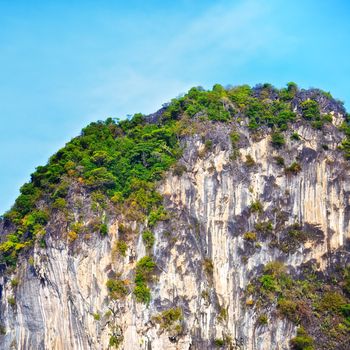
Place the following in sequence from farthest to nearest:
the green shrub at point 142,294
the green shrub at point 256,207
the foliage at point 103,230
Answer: the green shrub at point 256,207 → the foliage at point 103,230 → the green shrub at point 142,294

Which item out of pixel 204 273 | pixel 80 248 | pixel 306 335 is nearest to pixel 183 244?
pixel 204 273

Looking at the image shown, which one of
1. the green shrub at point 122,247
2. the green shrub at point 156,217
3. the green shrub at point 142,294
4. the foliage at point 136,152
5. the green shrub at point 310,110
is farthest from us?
the green shrub at point 310,110

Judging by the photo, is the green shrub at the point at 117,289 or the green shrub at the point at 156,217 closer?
the green shrub at the point at 117,289

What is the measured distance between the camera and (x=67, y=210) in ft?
109

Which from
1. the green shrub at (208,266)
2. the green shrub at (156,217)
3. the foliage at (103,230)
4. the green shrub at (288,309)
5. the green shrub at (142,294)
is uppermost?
the green shrub at (156,217)

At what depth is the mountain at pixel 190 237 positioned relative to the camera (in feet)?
104

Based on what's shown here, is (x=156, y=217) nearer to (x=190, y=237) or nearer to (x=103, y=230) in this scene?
(x=190, y=237)

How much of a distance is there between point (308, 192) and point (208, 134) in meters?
5.85

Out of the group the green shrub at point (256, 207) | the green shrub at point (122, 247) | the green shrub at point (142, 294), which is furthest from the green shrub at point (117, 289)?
the green shrub at point (256, 207)

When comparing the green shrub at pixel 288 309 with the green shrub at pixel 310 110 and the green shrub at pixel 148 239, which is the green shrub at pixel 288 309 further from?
the green shrub at pixel 310 110

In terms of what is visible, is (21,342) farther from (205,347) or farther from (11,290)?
(205,347)

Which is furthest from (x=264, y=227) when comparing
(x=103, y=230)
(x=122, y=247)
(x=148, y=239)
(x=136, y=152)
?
(x=103, y=230)

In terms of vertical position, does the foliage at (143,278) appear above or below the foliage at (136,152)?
below

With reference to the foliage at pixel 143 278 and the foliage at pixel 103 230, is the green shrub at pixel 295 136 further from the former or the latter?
the foliage at pixel 103 230
